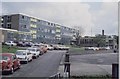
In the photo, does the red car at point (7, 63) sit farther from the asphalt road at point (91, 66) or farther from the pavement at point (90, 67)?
the asphalt road at point (91, 66)

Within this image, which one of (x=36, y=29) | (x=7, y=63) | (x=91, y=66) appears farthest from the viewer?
(x=91, y=66)

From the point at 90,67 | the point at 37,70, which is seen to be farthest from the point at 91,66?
the point at 37,70

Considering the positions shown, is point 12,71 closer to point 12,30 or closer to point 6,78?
point 6,78

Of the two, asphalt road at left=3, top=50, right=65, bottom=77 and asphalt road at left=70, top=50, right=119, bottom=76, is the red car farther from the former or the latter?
asphalt road at left=70, top=50, right=119, bottom=76

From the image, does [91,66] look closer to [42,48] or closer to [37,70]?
[37,70]

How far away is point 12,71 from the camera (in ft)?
31.4

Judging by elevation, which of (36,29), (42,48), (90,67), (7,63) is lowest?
(90,67)

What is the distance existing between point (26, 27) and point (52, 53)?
847 cm

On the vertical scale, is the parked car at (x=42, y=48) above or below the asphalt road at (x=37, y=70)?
above

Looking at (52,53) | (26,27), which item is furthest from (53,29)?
(52,53)

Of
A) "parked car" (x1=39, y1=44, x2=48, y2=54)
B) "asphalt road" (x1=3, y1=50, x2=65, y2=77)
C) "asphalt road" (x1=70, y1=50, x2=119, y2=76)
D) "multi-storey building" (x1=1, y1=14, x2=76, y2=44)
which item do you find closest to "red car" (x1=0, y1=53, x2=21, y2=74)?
"asphalt road" (x1=3, y1=50, x2=65, y2=77)

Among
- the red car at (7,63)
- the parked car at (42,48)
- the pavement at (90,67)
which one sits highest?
the parked car at (42,48)

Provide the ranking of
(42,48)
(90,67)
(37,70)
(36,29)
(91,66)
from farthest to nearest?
1. (42,48)
2. (91,66)
3. (36,29)
4. (90,67)
5. (37,70)

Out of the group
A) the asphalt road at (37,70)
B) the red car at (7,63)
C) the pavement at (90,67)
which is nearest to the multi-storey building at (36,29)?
the asphalt road at (37,70)
